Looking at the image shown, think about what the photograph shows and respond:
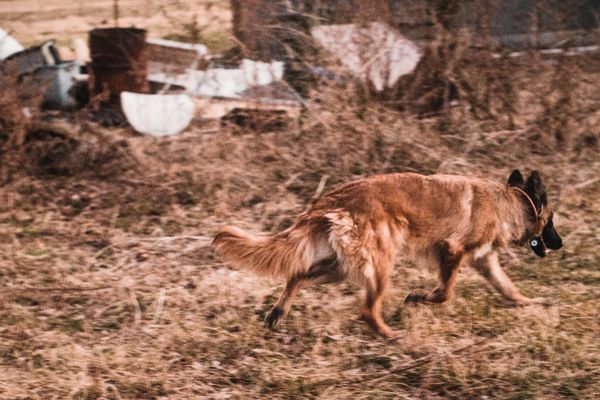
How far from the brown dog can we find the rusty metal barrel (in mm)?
5625

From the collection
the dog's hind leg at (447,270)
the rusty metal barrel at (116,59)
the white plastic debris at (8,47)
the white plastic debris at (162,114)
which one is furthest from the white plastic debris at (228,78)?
the dog's hind leg at (447,270)

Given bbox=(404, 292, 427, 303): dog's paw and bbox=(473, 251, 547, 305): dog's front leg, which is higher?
bbox=(473, 251, 547, 305): dog's front leg

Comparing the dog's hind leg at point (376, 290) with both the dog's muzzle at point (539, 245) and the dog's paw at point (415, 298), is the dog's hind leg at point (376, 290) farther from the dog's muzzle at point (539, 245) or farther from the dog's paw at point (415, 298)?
the dog's muzzle at point (539, 245)

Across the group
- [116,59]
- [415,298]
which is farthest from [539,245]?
[116,59]

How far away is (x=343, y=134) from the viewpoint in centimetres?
824

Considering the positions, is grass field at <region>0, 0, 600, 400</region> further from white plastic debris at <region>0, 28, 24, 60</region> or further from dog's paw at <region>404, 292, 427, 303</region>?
white plastic debris at <region>0, 28, 24, 60</region>

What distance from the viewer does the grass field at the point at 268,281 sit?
4.62 meters

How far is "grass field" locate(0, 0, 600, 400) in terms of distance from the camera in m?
4.62

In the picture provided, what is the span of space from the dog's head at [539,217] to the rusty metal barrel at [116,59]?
5.68 meters

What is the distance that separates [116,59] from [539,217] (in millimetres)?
6227

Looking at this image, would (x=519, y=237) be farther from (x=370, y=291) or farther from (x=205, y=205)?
(x=205, y=205)

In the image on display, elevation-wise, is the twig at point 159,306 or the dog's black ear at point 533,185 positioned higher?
the dog's black ear at point 533,185

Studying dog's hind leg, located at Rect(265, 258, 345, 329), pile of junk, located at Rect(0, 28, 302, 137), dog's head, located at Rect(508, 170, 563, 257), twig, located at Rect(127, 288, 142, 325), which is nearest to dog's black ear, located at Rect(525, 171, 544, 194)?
dog's head, located at Rect(508, 170, 563, 257)

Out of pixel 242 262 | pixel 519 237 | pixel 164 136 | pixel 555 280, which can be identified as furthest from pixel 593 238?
pixel 164 136
